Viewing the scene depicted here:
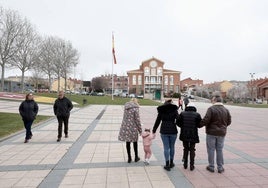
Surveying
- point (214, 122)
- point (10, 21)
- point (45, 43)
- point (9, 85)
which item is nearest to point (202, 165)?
point (214, 122)

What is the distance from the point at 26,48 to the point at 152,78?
5232cm

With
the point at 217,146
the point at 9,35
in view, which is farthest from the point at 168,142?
the point at 9,35

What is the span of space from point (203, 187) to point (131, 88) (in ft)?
278

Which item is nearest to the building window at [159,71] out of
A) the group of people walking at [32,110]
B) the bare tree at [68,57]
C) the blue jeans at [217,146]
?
the bare tree at [68,57]

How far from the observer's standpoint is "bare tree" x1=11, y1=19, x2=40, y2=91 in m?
40.6

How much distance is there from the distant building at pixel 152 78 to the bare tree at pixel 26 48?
153ft

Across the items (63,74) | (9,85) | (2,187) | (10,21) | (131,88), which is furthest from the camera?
(131,88)

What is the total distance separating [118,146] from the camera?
7543 mm

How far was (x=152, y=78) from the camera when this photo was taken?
3447 inches

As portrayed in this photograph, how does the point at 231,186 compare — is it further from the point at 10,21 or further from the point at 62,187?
the point at 10,21

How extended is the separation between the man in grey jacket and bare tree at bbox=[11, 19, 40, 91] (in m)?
42.2

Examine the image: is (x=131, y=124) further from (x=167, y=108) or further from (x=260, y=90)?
(x=260, y=90)

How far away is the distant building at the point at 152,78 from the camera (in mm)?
86688

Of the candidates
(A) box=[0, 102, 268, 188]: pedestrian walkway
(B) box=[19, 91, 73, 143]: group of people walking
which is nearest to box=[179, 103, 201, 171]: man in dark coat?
(A) box=[0, 102, 268, 188]: pedestrian walkway
